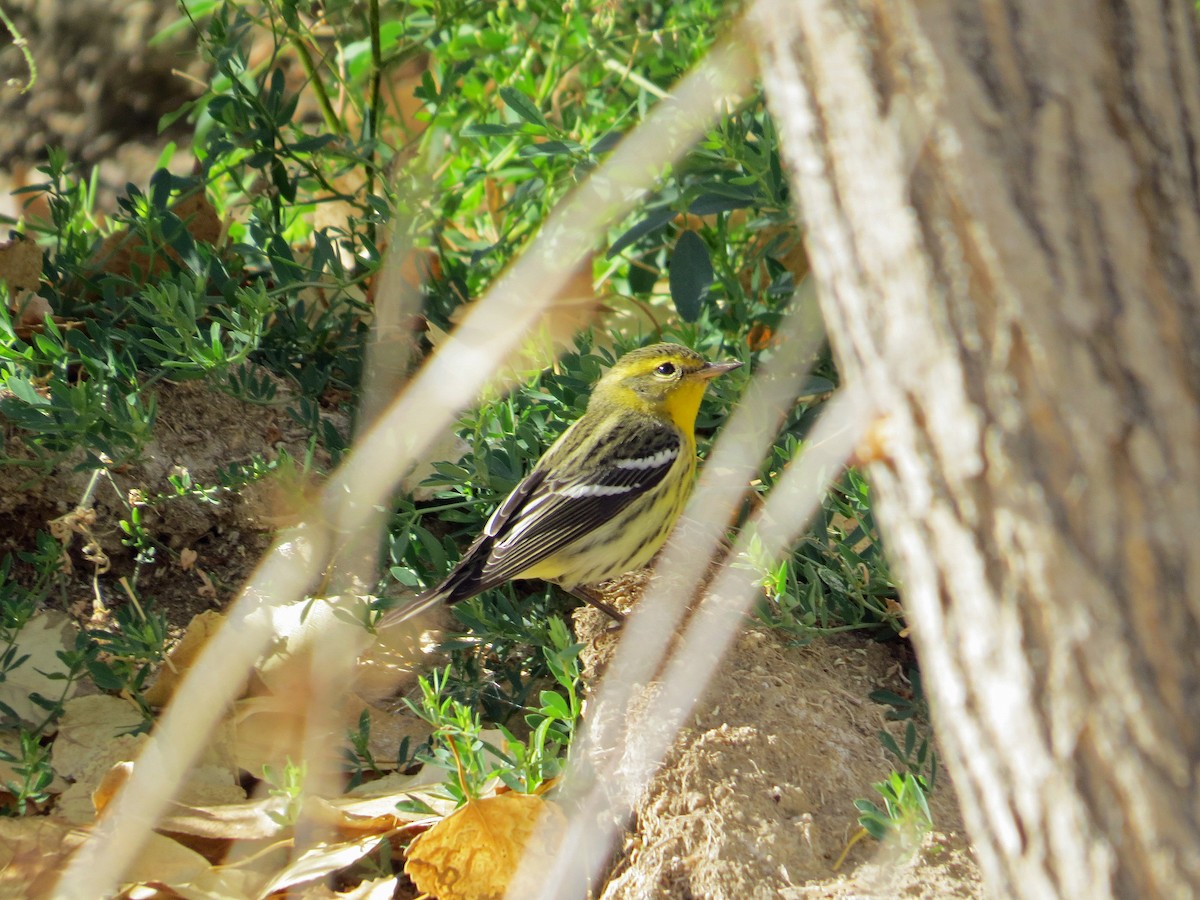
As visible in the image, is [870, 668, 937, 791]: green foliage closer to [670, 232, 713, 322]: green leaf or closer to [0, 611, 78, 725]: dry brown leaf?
[670, 232, 713, 322]: green leaf

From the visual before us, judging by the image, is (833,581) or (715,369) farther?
(715,369)

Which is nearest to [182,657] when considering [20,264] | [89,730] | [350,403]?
[89,730]

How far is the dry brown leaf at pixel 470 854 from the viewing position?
8.76 feet

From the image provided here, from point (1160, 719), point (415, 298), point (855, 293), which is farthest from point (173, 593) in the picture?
point (1160, 719)

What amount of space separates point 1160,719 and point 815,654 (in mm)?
1743

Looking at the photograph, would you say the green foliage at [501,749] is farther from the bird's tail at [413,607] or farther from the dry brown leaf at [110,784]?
the dry brown leaf at [110,784]

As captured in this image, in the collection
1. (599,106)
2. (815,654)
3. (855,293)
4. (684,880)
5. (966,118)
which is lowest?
(815,654)

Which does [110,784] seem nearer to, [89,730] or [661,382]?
[89,730]

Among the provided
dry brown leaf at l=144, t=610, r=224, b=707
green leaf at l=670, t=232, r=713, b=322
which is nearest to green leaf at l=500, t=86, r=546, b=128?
green leaf at l=670, t=232, r=713, b=322

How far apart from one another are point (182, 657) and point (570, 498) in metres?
1.33

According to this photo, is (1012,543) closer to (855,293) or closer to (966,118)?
(855,293)

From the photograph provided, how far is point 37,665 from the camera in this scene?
11.4 ft

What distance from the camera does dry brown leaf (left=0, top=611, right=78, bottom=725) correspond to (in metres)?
3.36

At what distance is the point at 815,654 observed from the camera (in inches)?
130
